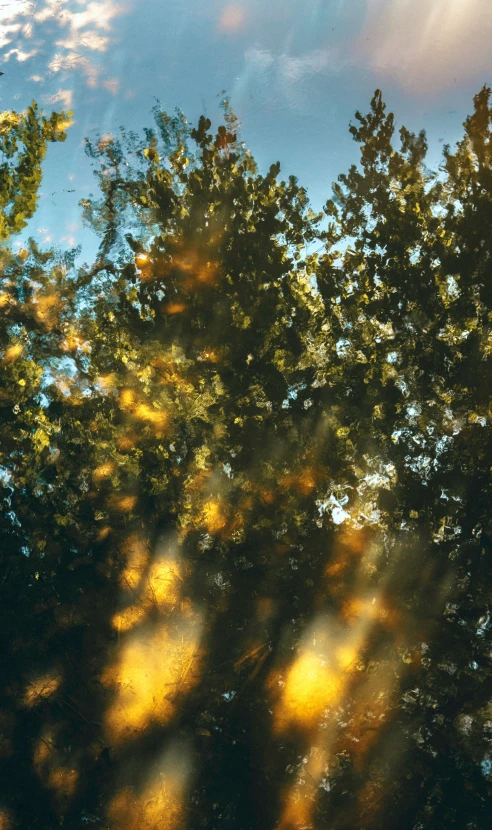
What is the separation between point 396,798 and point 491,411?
13.8 feet

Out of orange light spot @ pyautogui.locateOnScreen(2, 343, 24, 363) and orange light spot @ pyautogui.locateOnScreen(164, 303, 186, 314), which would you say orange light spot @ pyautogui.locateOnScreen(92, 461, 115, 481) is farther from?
orange light spot @ pyautogui.locateOnScreen(164, 303, 186, 314)

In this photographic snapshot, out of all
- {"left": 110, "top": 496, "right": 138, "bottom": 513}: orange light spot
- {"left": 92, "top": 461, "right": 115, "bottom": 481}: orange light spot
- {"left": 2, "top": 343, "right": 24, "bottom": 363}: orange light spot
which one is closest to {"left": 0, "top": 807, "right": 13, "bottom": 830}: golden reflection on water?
{"left": 110, "top": 496, "right": 138, "bottom": 513}: orange light spot

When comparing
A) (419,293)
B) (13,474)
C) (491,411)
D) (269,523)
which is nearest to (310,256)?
(419,293)

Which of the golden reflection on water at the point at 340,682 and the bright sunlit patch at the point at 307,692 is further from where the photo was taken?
the bright sunlit patch at the point at 307,692

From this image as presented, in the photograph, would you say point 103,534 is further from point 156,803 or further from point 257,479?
point 156,803

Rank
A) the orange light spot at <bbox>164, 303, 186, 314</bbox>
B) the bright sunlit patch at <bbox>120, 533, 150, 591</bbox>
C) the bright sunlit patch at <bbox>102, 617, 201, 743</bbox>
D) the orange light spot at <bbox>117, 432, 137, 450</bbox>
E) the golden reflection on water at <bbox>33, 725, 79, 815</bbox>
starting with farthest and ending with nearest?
the orange light spot at <bbox>164, 303, 186, 314</bbox> < the orange light spot at <bbox>117, 432, 137, 450</bbox> < the bright sunlit patch at <bbox>120, 533, 150, 591</bbox> < the bright sunlit patch at <bbox>102, 617, 201, 743</bbox> < the golden reflection on water at <bbox>33, 725, 79, 815</bbox>

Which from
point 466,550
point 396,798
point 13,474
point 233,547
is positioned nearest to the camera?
point 396,798

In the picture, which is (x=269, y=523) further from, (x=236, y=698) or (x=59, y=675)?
(x=59, y=675)

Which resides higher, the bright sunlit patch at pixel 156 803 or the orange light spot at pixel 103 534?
the orange light spot at pixel 103 534

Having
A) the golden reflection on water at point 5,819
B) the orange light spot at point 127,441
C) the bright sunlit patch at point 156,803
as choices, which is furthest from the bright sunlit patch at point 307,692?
the orange light spot at point 127,441

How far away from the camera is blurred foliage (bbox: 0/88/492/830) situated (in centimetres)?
499

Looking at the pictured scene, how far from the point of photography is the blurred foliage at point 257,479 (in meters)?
4.99

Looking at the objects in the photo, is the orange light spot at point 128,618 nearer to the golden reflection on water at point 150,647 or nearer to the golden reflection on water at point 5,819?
the golden reflection on water at point 150,647

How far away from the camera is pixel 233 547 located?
5.47 meters
